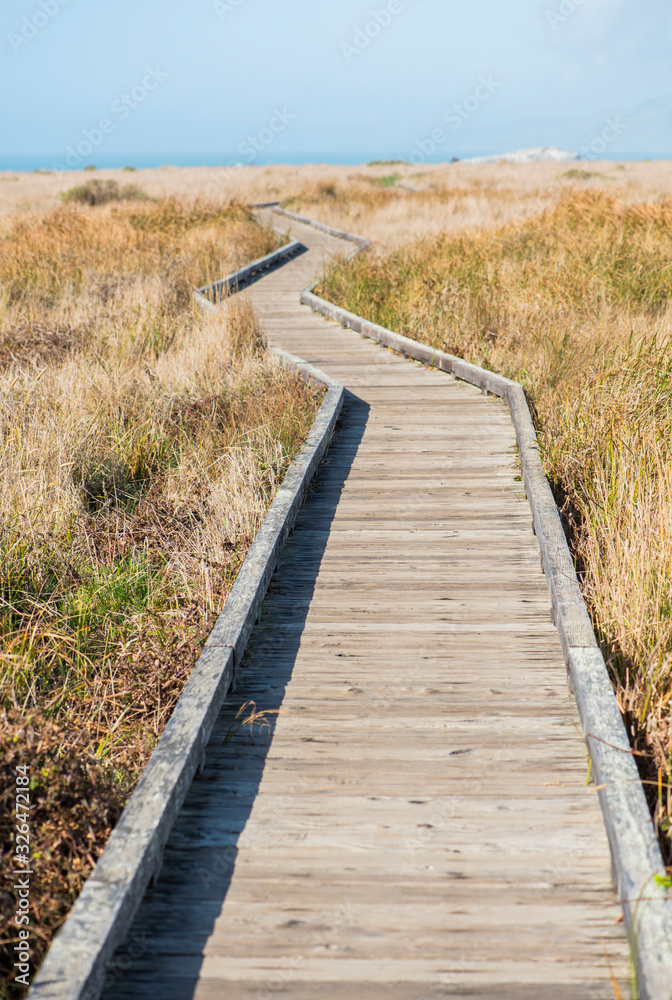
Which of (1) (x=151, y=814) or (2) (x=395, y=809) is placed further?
(2) (x=395, y=809)

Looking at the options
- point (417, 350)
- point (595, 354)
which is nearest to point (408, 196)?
point (417, 350)

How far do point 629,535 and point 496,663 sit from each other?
112 cm

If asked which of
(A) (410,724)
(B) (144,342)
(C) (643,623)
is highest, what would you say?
(B) (144,342)

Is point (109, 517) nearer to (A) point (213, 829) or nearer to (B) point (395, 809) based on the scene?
(A) point (213, 829)

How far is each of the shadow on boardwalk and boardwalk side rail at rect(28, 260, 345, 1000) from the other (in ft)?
0.18

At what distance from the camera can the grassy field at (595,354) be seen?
140 inches

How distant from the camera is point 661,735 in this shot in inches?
119

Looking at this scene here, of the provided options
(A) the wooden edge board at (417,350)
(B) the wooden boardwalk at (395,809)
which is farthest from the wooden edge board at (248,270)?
(B) the wooden boardwalk at (395,809)

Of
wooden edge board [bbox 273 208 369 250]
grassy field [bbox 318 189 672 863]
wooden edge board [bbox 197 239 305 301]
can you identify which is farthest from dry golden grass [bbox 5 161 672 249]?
grassy field [bbox 318 189 672 863]

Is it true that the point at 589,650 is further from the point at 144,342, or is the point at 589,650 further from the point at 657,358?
the point at 144,342

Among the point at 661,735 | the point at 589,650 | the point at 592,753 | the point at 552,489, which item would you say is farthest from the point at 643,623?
the point at 552,489

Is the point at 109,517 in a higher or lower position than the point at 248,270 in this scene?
lower

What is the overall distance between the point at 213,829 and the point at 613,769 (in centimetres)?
141

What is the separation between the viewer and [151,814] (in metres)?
2.58
